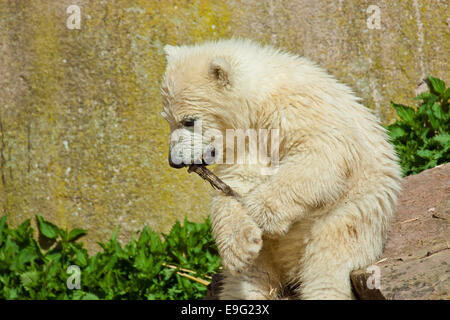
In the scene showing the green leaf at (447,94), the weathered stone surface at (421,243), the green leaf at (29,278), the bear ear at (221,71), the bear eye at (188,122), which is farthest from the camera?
the green leaf at (447,94)

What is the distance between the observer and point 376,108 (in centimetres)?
534

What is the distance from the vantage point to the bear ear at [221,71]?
282 cm

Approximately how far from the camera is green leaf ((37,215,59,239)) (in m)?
5.26

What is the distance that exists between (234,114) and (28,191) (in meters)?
3.16

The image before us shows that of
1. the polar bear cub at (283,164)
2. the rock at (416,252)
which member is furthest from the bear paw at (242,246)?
the rock at (416,252)

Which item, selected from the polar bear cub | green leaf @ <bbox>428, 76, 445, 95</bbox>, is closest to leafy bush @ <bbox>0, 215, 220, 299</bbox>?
the polar bear cub

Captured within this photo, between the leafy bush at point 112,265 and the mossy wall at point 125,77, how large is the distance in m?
0.22

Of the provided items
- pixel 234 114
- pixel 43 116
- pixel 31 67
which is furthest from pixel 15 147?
pixel 234 114

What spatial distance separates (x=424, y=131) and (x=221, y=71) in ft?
9.21

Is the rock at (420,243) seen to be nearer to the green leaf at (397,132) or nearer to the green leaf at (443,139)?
the green leaf at (443,139)

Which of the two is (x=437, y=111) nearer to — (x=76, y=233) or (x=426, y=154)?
(x=426, y=154)

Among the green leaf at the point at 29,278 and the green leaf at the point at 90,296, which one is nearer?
the green leaf at the point at 90,296

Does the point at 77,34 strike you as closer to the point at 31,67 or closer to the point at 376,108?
the point at 31,67

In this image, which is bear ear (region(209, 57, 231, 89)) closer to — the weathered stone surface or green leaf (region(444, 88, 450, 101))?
the weathered stone surface
